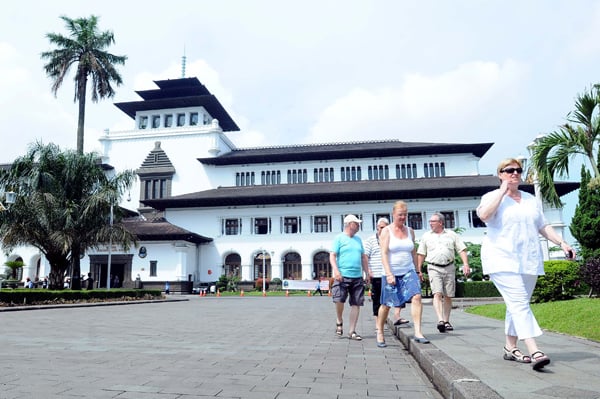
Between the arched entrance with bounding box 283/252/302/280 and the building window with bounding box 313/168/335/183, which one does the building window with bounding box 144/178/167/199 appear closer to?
the arched entrance with bounding box 283/252/302/280

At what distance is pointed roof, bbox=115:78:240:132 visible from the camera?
46.2m

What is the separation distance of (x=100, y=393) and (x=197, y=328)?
595cm

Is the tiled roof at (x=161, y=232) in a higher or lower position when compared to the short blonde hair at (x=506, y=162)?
higher

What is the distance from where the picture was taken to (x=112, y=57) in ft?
110

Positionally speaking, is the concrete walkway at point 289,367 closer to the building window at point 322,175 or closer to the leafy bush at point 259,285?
the leafy bush at point 259,285

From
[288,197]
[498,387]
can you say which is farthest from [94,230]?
[498,387]

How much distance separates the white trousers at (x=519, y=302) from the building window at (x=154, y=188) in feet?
142

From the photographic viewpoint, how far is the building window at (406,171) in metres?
41.5

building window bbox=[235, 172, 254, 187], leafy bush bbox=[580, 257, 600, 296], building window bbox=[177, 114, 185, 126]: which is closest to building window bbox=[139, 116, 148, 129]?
building window bbox=[177, 114, 185, 126]

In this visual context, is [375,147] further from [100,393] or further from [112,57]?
[100,393]

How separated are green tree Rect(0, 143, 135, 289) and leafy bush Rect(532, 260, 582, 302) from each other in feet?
66.4

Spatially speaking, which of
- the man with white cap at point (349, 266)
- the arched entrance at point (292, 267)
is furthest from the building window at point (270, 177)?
the man with white cap at point (349, 266)

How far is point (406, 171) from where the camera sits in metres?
41.7

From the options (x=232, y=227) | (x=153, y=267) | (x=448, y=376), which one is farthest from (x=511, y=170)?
(x=232, y=227)
